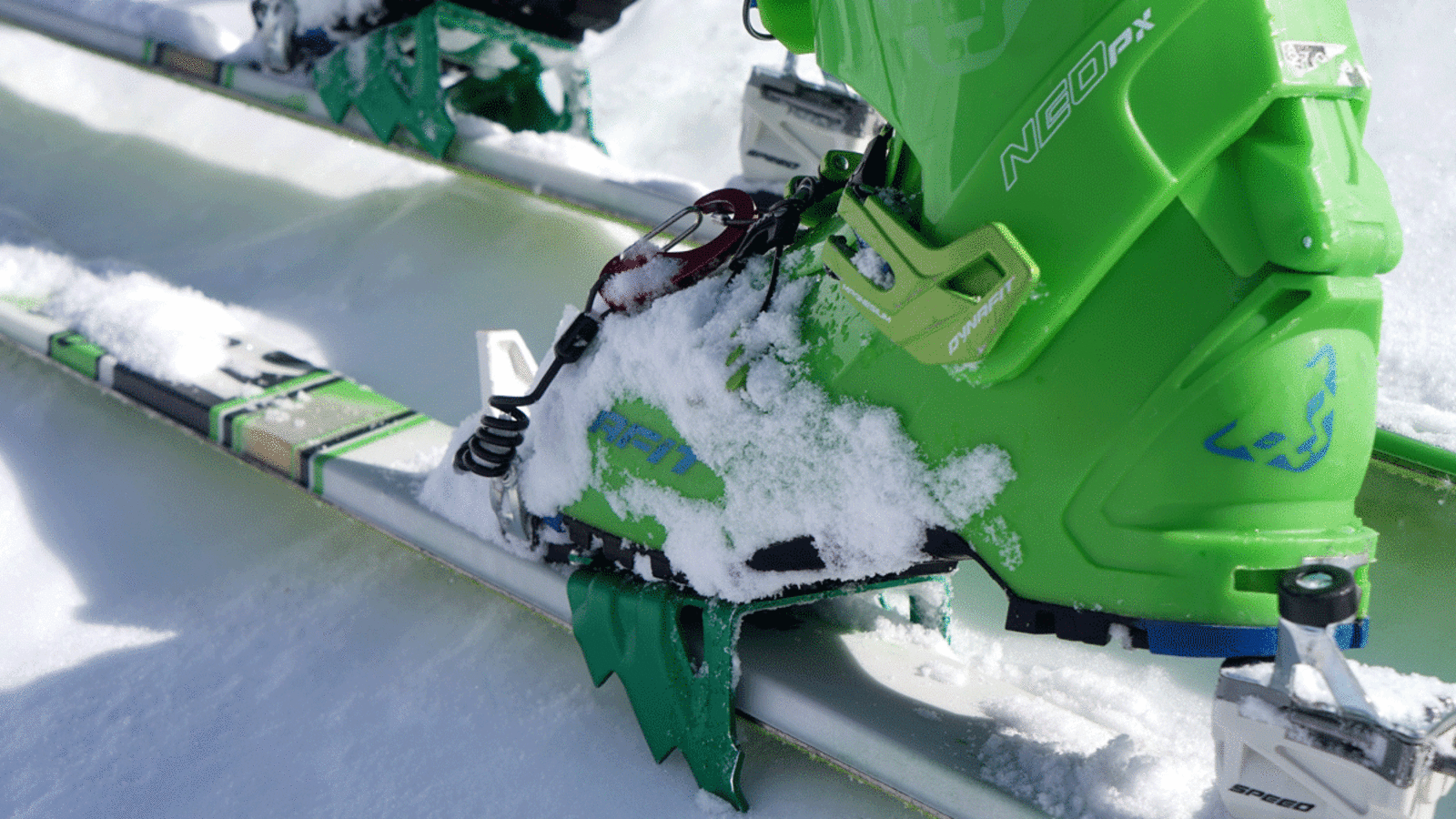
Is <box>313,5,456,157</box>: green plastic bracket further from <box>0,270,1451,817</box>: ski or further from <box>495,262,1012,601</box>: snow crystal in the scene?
<box>495,262,1012,601</box>: snow crystal

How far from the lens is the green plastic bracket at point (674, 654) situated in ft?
3.34

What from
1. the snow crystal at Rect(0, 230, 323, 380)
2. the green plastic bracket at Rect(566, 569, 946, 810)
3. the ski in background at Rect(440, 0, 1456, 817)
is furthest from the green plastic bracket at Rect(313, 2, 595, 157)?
the ski in background at Rect(440, 0, 1456, 817)

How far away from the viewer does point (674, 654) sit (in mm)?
1054

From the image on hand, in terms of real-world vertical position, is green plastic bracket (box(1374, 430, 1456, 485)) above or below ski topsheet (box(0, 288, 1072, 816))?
above

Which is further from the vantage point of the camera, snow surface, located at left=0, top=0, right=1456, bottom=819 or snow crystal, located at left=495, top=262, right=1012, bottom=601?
snow surface, located at left=0, top=0, right=1456, bottom=819

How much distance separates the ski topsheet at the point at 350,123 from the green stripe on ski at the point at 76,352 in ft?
2.54

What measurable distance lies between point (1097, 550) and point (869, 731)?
0.31m

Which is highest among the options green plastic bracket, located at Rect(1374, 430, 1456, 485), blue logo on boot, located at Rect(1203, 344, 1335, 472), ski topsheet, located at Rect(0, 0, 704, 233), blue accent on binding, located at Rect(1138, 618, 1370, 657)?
blue logo on boot, located at Rect(1203, 344, 1335, 472)

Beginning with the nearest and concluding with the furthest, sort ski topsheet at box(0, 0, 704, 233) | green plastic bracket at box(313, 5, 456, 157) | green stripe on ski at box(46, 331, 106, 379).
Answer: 1. green stripe on ski at box(46, 331, 106, 379)
2. ski topsheet at box(0, 0, 704, 233)
3. green plastic bracket at box(313, 5, 456, 157)

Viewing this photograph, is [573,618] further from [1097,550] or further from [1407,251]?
[1407,251]

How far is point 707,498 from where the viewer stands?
100cm

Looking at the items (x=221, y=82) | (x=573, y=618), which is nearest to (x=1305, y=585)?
(x=573, y=618)

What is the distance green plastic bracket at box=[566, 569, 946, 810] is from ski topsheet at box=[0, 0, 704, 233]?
3.10 feet

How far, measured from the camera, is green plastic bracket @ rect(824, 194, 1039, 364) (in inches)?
28.9
